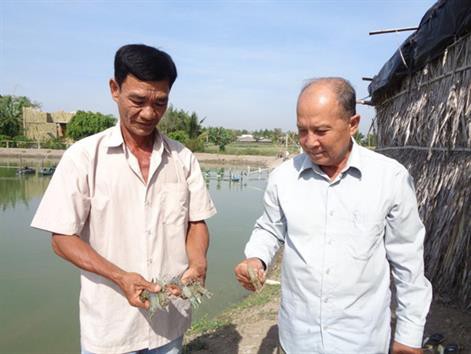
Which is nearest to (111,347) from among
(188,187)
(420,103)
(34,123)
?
(188,187)

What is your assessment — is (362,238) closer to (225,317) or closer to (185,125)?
(225,317)

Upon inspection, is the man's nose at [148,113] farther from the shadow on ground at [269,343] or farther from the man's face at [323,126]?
the shadow on ground at [269,343]

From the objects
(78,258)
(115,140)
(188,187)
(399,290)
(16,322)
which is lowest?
(16,322)

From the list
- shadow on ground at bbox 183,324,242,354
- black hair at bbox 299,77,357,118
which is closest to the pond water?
shadow on ground at bbox 183,324,242,354

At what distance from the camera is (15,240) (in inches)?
418

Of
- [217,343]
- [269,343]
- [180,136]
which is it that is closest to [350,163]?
[269,343]

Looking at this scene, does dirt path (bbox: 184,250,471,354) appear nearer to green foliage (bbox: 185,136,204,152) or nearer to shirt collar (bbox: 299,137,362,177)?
shirt collar (bbox: 299,137,362,177)

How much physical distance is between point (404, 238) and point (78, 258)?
142cm

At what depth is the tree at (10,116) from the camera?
41219 mm

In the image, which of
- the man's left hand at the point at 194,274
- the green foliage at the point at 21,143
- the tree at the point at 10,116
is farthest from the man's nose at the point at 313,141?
the tree at the point at 10,116

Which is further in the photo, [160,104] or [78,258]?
[160,104]

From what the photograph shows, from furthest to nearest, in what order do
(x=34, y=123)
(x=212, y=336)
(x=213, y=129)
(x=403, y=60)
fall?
(x=213, y=129) < (x=34, y=123) < (x=403, y=60) < (x=212, y=336)

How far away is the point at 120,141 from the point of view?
1939 mm

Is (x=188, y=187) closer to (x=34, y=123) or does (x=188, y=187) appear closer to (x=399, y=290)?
(x=399, y=290)
